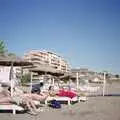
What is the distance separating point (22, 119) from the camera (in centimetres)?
1001

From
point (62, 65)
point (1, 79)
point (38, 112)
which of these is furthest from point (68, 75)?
point (62, 65)

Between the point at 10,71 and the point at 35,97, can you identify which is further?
the point at 10,71

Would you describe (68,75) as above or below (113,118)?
above

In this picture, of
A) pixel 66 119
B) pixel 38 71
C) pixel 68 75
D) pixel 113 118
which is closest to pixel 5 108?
pixel 66 119

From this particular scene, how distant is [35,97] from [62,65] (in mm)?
124576

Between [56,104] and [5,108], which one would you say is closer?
[5,108]

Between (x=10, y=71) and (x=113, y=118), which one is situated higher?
(x=10, y=71)

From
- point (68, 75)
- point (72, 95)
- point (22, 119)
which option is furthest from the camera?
point (68, 75)

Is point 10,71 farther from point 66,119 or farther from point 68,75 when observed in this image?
point 68,75

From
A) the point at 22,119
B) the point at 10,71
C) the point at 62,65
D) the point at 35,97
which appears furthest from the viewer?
the point at 62,65

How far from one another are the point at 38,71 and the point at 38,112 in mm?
6832

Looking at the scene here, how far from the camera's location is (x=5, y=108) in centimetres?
1158

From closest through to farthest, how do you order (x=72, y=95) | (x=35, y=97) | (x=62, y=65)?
(x=35, y=97)
(x=72, y=95)
(x=62, y=65)

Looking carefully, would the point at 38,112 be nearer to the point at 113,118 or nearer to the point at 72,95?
the point at 113,118
